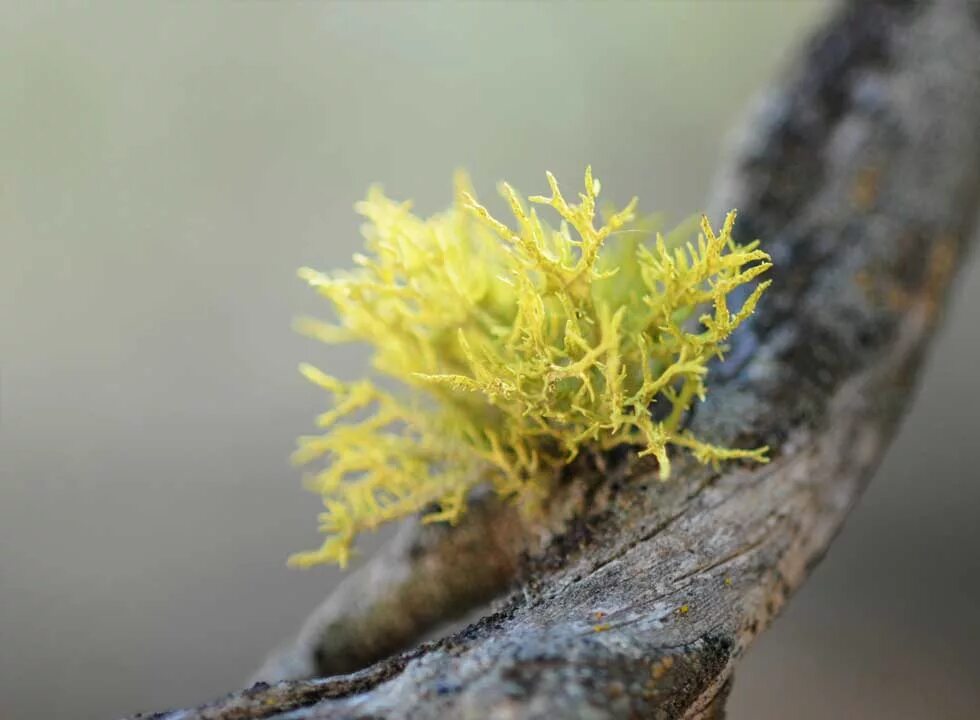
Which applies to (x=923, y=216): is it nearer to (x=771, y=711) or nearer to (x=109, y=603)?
(x=771, y=711)

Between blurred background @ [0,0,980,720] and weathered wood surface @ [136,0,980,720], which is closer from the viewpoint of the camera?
weathered wood surface @ [136,0,980,720]

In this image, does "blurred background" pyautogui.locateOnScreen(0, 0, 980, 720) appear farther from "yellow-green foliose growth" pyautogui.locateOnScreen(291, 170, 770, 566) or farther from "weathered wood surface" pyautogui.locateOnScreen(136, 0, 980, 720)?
"yellow-green foliose growth" pyautogui.locateOnScreen(291, 170, 770, 566)

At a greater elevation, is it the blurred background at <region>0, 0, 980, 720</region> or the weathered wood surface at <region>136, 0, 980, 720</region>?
the blurred background at <region>0, 0, 980, 720</region>

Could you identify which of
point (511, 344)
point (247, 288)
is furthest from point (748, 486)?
point (247, 288)

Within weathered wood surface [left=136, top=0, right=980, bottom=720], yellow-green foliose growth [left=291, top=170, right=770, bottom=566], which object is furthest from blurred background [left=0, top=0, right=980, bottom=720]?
yellow-green foliose growth [left=291, top=170, right=770, bottom=566]

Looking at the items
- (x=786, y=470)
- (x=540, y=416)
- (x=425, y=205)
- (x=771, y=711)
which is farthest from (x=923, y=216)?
(x=425, y=205)

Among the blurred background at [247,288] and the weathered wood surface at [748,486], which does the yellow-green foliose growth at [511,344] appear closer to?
the weathered wood surface at [748,486]
